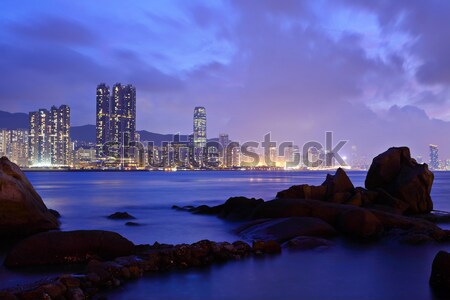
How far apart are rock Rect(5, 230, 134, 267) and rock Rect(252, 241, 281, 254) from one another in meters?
4.55

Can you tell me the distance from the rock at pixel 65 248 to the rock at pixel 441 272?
31.2 feet

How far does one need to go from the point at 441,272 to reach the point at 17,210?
17.0 m

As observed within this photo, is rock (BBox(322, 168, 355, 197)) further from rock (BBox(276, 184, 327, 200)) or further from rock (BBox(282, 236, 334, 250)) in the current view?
rock (BBox(282, 236, 334, 250))

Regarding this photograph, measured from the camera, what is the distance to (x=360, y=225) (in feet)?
70.8

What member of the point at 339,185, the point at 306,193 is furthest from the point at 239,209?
the point at 339,185

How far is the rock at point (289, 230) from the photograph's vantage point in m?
19.5

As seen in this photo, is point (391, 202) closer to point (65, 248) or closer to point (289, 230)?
point (289, 230)

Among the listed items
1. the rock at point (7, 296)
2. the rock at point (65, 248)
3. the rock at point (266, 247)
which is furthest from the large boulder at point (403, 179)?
the rock at point (7, 296)

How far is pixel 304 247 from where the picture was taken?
59.1 ft

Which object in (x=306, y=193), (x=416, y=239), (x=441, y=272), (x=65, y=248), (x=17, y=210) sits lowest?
(x=416, y=239)

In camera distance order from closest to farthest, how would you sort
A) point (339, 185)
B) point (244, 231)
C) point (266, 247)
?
1. point (266, 247)
2. point (244, 231)
3. point (339, 185)

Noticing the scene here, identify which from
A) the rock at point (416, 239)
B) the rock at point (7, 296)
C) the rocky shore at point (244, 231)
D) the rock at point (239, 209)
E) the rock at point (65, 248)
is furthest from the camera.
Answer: the rock at point (239, 209)

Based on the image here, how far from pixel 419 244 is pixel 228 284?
1047 centimetres

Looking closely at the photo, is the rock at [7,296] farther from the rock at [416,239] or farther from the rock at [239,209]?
the rock at [239,209]
